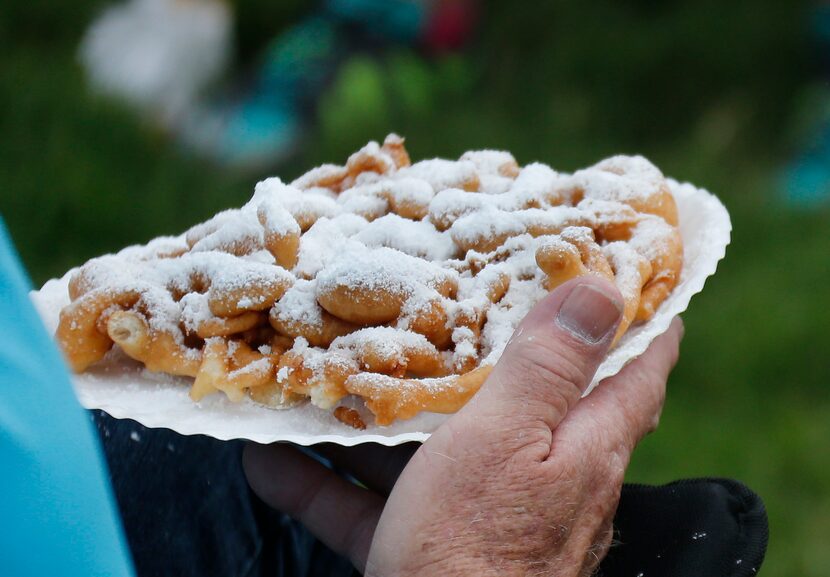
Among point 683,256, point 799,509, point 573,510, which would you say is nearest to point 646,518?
point 573,510

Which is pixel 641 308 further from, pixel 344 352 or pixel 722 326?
pixel 722 326

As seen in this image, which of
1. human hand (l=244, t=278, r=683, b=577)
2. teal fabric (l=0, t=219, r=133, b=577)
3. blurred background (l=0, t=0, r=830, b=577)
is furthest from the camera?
blurred background (l=0, t=0, r=830, b=577)

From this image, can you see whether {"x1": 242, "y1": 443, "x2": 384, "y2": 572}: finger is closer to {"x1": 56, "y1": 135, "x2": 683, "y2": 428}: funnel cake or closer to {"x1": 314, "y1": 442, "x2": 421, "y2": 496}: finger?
{"x1": 314, "y1": 442, "x2": 421, "y2": 496}: finger

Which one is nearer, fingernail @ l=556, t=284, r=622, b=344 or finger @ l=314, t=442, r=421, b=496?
fingernail @ l=556, t=284, r=622, b=344

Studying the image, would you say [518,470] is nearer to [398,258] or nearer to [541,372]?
[541,372]

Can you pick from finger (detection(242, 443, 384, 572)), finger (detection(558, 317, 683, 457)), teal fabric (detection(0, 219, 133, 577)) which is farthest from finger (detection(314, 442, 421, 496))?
teal fabric (detection(0, 219, 133, 577))

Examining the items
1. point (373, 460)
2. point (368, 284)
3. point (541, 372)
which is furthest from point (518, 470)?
point (373, 460)

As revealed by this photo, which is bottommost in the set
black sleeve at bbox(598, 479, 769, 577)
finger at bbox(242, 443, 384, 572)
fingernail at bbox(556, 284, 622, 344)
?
black sleeve at bbox(598, 479, 769, 577)
